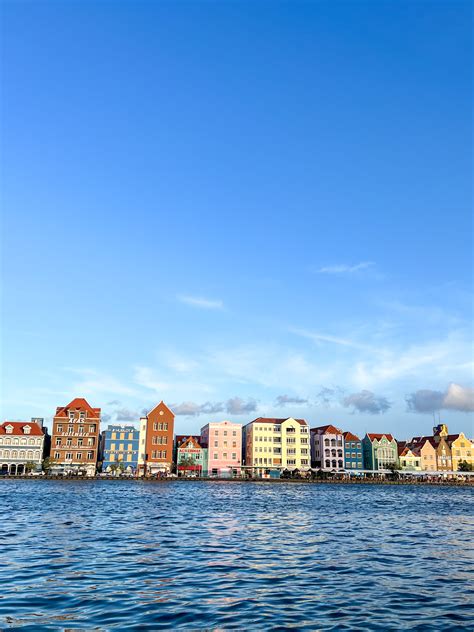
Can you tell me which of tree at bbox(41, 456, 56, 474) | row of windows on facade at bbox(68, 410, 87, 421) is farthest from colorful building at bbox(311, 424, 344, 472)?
tree at bbox(41, 456, 56, 474)

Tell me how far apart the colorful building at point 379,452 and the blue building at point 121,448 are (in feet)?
224

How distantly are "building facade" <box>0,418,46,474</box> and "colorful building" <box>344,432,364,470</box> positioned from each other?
83952 mm

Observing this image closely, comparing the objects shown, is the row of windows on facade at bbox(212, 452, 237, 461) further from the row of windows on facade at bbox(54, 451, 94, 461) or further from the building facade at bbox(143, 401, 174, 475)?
the row of windows on facade at bbox(54, 451, 94, 461)

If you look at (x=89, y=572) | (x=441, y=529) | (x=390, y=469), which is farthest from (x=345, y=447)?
(x=89, y=572)

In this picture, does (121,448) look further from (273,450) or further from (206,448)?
(273,450)

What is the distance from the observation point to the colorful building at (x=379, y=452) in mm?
162125

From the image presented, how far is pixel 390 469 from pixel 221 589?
494ft

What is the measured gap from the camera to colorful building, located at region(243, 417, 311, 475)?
154 m

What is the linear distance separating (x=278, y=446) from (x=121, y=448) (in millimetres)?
43194

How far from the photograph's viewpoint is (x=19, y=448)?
137125mm

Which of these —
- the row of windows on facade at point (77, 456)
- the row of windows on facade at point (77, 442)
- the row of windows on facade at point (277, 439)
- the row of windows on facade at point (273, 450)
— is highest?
the row of windows on facade at point (277, 439)

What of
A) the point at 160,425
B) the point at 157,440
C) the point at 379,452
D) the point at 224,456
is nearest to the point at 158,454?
the point at 157,440

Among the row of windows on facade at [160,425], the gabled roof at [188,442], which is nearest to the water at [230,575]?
the row of windows on facade at [160,425]

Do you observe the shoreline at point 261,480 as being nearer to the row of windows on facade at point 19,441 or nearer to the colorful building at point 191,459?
the colorful building at point 191,459
